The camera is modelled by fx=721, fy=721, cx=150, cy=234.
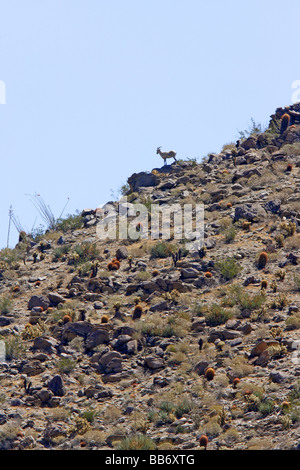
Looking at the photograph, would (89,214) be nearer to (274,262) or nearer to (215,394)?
(274,262)

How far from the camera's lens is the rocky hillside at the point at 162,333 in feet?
57.4

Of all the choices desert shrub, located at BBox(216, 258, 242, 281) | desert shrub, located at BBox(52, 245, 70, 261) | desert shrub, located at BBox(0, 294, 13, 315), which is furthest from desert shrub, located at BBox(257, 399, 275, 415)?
desert shrub, located at BBox(52, 245, 70, 261)

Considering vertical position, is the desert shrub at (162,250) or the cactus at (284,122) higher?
the cactus at (284,122)

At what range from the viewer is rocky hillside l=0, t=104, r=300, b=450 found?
688 inches

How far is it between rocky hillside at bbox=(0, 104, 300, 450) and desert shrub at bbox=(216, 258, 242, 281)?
0.13ft

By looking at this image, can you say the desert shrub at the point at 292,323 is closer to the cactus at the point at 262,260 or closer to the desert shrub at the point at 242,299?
the desert shrub at the point at 242,299

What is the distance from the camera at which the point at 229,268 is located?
25453 millimetres

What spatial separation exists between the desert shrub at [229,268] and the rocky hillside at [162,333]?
0.04 m

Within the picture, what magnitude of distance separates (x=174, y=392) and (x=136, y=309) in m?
4.98

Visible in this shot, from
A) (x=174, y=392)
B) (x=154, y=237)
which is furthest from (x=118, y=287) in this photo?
(x=174, y=392)

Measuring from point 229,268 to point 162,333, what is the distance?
4.43m

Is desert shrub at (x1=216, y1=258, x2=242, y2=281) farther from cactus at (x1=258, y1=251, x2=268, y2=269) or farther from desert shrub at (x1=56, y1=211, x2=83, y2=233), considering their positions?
desert shrub at (x1=56, y1=211, x2=83, y2=233)

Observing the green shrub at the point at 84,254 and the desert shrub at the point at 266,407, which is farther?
the green shrub at the point at 84,254

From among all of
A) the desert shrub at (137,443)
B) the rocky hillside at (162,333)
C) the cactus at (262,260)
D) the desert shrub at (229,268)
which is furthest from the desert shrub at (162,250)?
the desert shrub at (137,443)
